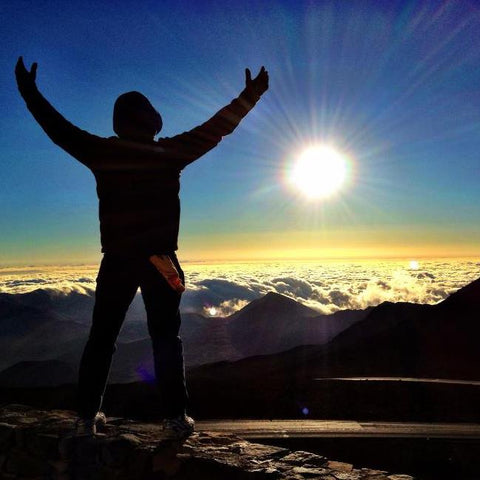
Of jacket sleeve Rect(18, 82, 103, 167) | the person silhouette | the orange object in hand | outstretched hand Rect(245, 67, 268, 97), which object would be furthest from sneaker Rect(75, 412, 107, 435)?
outstretched hand Rect(245, 67, 268, 97)

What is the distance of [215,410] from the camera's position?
854cm

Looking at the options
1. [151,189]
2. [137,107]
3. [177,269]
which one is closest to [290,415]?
[177,269]

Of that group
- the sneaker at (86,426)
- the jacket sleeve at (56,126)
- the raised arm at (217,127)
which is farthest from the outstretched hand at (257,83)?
the sneaker at (86,426)

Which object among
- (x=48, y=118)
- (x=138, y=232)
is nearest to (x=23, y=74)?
(x=48, y=118)

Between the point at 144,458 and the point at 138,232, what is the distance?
1.90m

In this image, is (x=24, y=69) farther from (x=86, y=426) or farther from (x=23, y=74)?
(x=86, y=426)

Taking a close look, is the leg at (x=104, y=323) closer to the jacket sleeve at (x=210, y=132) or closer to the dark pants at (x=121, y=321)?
the dark pants at (x=121, y=321)

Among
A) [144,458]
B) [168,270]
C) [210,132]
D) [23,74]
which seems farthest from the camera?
[210,132]

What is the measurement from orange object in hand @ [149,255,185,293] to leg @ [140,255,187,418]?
79 mm

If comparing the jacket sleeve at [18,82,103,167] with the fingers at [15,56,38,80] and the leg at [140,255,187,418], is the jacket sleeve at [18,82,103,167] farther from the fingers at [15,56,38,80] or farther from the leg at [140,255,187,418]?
the leg at [140,255,187,418]

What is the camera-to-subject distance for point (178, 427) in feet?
13.9

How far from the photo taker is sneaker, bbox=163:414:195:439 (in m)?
4.20

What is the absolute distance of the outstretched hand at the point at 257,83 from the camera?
426 centimetres

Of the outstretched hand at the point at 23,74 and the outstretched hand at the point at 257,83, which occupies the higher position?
the outstretched hand at the point at 257,83
